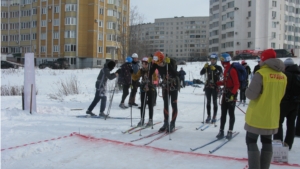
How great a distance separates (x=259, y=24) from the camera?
223 feet

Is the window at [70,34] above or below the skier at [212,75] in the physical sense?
above

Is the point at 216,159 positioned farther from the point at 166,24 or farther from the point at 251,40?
the point at 166,24

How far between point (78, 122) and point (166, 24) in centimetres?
13074

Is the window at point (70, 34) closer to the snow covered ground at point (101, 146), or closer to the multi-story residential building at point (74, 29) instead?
the multi-story residential building at point (74, 29)

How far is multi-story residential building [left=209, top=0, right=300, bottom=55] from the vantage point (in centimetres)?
6775

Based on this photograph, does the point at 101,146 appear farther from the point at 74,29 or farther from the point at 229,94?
the point at 74,29

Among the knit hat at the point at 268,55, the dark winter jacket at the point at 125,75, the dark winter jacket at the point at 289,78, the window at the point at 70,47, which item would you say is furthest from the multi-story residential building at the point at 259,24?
the knit hat at the point at 268,55

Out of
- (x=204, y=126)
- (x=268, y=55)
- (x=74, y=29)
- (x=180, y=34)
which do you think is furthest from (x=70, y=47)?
(x=180, y=34)

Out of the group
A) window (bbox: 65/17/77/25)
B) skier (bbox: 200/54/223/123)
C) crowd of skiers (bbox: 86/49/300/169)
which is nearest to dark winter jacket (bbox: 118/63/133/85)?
crowd of skiers (bbox: 86/49/300/169)

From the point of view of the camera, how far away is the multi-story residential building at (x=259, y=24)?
6775cm

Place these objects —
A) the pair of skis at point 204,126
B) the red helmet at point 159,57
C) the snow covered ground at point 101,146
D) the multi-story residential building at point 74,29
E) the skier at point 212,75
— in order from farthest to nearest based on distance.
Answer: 1. the multi-story residential building at point 74,29
2. the skier at point 212,75
3. the pair of skis at point 204,126
4. the red helmet at point 159,57
5. the snow covered ground at point 101,146

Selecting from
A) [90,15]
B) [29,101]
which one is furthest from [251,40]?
[29,101]

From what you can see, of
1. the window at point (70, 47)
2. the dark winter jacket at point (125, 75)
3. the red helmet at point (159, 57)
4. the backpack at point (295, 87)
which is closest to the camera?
the backpack at point (295, 87)

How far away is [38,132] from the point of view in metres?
7.41
